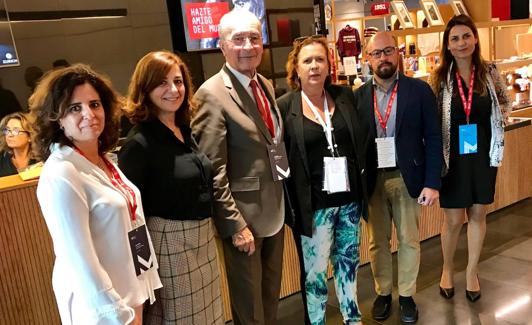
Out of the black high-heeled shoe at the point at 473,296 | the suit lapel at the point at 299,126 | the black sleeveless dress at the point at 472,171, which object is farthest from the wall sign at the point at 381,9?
the suit lapel at the point at 299,126

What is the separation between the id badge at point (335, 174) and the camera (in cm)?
227

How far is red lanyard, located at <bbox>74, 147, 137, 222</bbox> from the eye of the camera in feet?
5.08

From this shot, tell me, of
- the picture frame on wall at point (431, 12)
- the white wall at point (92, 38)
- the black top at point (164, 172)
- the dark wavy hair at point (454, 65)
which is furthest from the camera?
the picture frame on wall at point (431, 12)

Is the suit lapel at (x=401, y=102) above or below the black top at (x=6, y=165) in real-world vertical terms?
above

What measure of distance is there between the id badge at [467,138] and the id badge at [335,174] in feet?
3.00

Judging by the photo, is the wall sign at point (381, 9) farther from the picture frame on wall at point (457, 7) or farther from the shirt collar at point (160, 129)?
the shirt collar at point (160, 129)

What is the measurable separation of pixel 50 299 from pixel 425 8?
4.00m

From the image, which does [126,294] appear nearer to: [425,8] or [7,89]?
[7,89]

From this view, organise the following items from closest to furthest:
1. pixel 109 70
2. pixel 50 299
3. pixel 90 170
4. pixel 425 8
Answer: pixel 90 170, pixel 50 299, pixel 109 70, pixel 425 8

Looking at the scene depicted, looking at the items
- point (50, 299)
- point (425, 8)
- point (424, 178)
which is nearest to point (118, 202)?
point (50, 299)

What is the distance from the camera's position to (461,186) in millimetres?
2826

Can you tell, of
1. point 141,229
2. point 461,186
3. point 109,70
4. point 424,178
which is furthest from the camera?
point 109,70

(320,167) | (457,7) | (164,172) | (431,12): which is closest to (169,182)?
(164,172)

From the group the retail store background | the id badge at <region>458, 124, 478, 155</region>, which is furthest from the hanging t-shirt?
the id badge at <region>458, 124, 478, 155</region>
